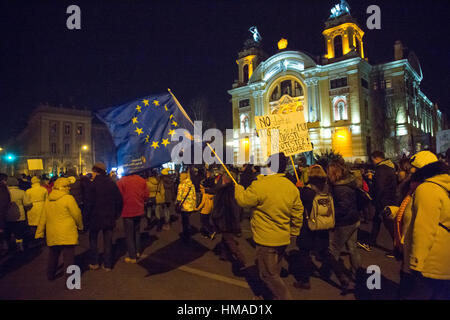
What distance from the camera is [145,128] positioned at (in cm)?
521

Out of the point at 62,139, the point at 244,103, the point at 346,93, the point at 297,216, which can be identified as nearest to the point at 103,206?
the point at 297,216

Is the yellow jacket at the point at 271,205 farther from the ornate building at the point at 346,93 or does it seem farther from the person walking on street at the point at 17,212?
the ornate building at the point at 346,93

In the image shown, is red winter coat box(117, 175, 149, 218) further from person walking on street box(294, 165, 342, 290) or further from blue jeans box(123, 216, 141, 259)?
person walking on street box(294, 165, 342, 290)

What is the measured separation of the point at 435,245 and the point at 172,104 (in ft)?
13.7

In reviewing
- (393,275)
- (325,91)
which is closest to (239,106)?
(325,91)

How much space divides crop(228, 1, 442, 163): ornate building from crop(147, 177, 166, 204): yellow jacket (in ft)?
97.4

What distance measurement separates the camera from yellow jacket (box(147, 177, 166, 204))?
9.66 m

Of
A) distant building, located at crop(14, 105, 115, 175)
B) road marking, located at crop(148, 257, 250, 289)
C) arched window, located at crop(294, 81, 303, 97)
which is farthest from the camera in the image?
Answer: distant building, located at crop(14, 105, 115, 175)

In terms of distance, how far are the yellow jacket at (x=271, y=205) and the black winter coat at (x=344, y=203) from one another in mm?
1039

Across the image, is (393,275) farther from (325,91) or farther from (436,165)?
(325,91)

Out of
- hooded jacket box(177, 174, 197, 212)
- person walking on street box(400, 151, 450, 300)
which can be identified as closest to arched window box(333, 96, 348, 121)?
hooded jacket box(177, 174, 197, 212)

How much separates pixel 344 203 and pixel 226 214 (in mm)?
2209

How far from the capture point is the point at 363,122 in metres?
37.5

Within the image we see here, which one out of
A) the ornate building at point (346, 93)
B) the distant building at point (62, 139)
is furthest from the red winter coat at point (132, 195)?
the distant building at point (62, 139)
